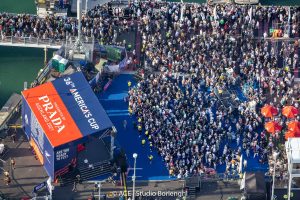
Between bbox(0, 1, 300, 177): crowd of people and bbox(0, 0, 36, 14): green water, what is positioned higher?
bbox(0, 0, 36, 14): green water

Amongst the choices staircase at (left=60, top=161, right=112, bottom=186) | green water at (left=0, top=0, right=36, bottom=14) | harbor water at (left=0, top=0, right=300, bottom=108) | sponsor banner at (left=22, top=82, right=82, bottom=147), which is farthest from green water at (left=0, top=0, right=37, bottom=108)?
staircase at (left=60, top=161, right=112, bottom=186)

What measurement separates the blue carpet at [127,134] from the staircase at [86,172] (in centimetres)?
225

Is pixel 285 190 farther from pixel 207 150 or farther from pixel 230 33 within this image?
pixel 230 33

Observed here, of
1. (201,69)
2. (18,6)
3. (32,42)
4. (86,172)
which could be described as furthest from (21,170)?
(18,6)

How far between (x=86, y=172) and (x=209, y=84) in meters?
18.0

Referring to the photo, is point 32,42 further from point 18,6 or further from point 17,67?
point 18,6

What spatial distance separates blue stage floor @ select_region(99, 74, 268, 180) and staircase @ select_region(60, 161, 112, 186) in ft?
7.46

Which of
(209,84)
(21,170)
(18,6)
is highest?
(18,6)

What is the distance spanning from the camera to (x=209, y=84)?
119375 millimetres

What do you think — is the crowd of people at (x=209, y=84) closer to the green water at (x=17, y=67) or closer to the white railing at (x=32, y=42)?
the white railing at (x=32, y=42)

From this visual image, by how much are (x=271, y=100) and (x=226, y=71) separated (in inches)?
220

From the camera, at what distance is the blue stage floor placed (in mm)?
110188

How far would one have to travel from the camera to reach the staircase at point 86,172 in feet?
352

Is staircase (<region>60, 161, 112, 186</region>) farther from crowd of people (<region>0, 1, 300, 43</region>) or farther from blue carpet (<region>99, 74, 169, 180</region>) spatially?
crowd of people (<region>0, 1, 300, 43</region>)
